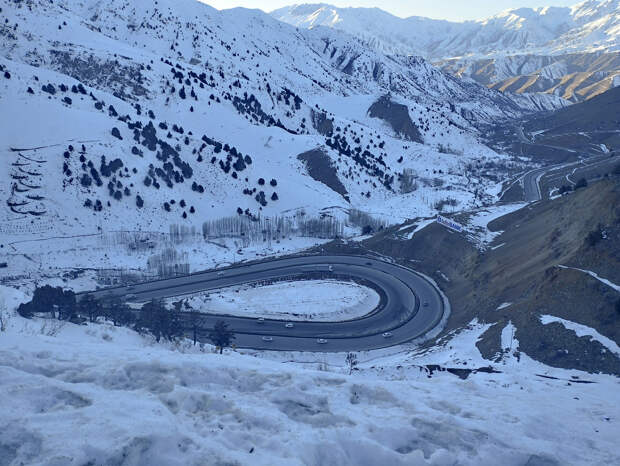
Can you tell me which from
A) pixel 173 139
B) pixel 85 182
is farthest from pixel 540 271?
pixel 173 139

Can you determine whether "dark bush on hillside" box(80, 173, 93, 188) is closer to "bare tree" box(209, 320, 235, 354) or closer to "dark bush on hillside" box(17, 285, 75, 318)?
"dark bush on hillside" box(17, 285, 75, 318)

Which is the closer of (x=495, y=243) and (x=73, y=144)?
(x=495, y=243)

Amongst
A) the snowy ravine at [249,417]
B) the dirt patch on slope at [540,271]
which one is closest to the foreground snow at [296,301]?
the dirt patch on slope at [540,271]

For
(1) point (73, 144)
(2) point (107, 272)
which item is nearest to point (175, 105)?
(1) point (73, 144)

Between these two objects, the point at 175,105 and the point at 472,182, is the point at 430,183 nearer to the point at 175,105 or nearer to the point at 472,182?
the point at 472,182

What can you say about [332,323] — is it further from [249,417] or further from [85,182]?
[85,182]

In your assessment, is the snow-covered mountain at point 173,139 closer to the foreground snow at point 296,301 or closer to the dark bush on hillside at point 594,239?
the foreground snow at point 296,301

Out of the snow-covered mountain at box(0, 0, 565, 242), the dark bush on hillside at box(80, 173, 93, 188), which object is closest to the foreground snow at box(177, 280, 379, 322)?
the snow-covered mountain at box(0, 0, 565, 242)

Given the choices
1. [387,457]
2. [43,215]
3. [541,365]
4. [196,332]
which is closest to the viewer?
[387,457]
